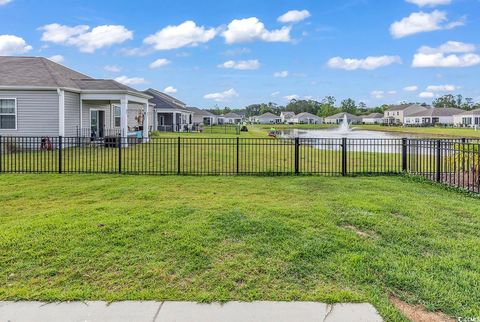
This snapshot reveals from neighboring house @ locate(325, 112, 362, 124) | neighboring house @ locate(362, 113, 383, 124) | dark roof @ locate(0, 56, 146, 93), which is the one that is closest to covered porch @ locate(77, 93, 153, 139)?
dark roof @ locate(0, 56, 146, 93)

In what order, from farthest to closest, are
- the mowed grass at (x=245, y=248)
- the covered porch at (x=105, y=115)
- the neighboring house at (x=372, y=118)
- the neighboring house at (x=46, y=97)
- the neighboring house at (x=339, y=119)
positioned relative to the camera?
the neighboring house at (x=372, y=118) → the neighboring house at (x=339, y=119) → the covered porch at (x=105, y=115) → the neighboring house at (x=46, y=97) → the mowed grass at (x=245, y=248)

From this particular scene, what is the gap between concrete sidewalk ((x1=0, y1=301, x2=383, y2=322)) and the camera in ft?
10.8

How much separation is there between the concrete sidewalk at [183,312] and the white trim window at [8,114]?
19.0 m

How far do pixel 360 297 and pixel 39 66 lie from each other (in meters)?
23.0

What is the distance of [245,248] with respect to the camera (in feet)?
15.7

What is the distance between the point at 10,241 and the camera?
4.93m

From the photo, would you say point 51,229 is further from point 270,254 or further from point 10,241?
point 270,254

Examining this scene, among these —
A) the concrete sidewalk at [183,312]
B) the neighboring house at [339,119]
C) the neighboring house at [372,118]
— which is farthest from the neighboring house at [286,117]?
the concrete sidewalk at [183,312]

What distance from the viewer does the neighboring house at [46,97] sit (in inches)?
772

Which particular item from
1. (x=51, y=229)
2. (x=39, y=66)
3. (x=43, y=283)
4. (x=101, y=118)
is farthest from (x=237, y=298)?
(x=101, y=118)

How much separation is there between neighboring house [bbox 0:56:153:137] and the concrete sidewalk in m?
17.9

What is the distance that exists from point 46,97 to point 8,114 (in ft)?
7.09

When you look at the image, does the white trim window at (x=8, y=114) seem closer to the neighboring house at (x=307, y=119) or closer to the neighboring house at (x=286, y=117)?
the neighboring house at (x=307, y=119)

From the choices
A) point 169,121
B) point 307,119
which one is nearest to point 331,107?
point 307,119
